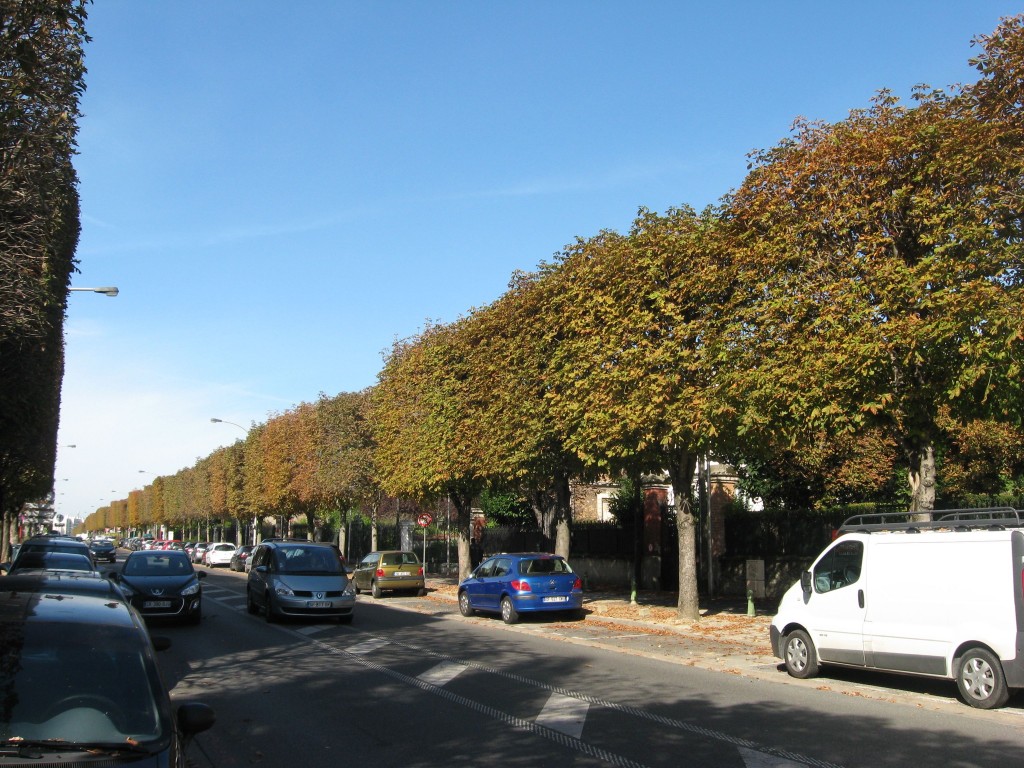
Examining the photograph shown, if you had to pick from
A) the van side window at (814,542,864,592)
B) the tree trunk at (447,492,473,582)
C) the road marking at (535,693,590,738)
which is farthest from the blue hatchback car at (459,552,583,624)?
the tree trunk at (447,492,473,582)

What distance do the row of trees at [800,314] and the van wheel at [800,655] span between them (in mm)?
3672

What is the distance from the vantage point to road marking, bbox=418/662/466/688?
38.4 ft

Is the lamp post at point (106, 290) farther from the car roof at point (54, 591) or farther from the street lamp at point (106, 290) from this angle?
the car roof at point (54, 591)

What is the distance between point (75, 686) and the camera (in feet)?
15.8

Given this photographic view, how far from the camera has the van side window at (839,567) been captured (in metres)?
11.8

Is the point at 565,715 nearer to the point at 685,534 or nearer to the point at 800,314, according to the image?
the point at 800,314

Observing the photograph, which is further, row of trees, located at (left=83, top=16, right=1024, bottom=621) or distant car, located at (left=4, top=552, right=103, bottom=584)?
distant car, located at (left=4, top=552, right=103, bottom=584)

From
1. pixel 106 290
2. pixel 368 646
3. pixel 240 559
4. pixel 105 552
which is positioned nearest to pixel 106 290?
pixel 106 290

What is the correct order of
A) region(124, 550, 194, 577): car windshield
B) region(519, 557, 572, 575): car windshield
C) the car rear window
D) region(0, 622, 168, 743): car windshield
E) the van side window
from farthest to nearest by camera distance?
the car rear window, region(519, 557, 572, 575): car windshield, region(124, 550, 194, 577): car windshield, the van side window, region(0, 622, 168, 743): car windshield

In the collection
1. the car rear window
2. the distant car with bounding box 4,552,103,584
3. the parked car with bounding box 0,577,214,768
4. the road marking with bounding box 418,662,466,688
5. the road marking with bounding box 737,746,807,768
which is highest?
the parked car with bounding box 0,577,214,768

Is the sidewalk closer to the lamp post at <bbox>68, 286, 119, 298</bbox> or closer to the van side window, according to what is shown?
the van side window

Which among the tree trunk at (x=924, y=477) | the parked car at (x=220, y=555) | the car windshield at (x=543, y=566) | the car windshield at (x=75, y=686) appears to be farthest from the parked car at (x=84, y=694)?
the parked car at (x=220, y=555)

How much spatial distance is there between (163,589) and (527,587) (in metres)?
7.84

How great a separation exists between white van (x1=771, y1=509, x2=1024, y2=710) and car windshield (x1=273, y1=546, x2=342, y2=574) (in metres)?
11.3
